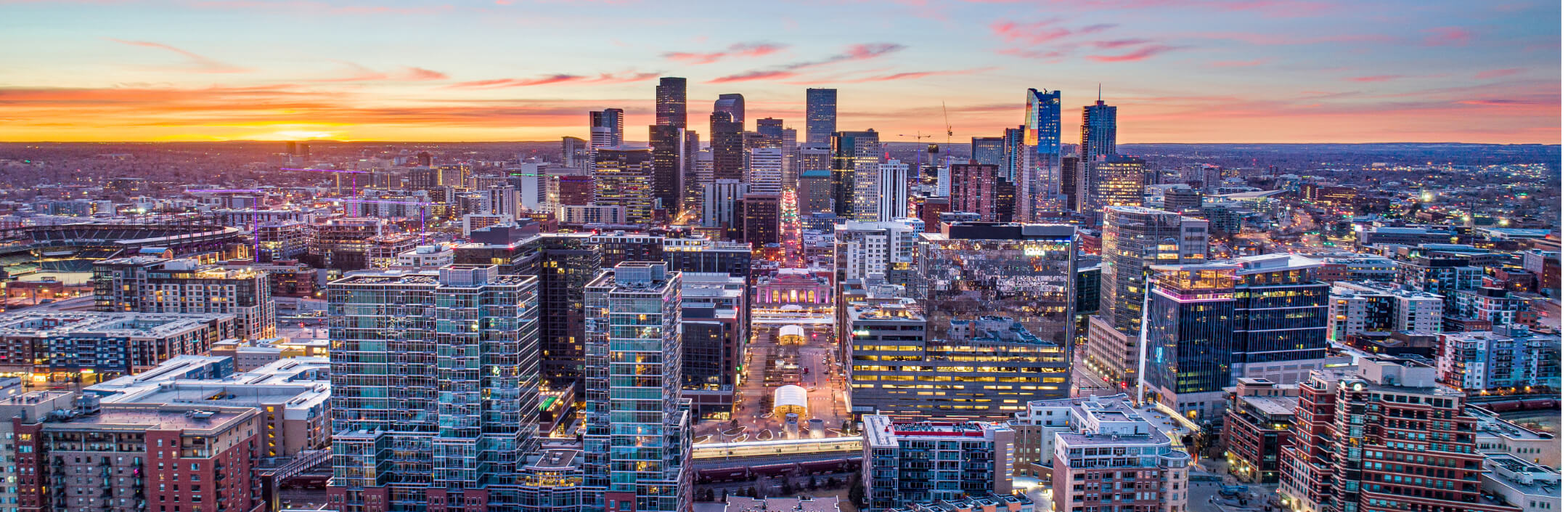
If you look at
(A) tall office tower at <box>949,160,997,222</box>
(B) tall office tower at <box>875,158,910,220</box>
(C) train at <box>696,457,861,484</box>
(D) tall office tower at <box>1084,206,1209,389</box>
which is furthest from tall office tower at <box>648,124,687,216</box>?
(C) train at <box>696,457,861,484</box>

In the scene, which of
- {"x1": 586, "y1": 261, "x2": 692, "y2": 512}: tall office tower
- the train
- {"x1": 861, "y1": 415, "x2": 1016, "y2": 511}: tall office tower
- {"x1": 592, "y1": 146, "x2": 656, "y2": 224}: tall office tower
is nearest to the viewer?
{"x1": 586, "y1": 261, "x2": 692, "y2": 512}: tall office tower

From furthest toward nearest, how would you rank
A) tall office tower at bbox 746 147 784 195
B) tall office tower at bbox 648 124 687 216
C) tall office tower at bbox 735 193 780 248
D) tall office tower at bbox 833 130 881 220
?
tall office tower at bbox 746 147 784 195 → tall office tower at bbox 833 130 881 220 → tall office tower at bbox 648 124 687 216 → tall office tower at bbox 735 193 780 248

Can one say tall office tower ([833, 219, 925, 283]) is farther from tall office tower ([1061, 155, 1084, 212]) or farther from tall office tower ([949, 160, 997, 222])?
tall office tower ([1061, 155, 1084, 212])

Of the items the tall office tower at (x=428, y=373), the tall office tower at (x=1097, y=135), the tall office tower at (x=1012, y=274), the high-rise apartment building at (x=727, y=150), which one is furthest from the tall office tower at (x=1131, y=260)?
the high-rise apartment building at (x=727, y=150)

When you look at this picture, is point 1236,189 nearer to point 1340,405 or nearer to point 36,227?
point 1340,405

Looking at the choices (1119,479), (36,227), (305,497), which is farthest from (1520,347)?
(36,227)

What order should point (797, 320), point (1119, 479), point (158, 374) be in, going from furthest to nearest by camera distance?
point (797, 320) < point (158, 374) < point (1119, 479)

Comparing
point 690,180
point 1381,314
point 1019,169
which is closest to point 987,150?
point 1019,169
